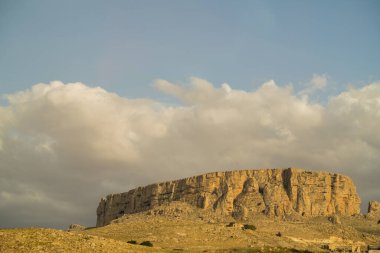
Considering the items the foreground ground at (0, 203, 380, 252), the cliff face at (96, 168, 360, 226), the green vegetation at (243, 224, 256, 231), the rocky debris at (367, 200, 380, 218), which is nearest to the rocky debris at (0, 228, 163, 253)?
the foreground ground at (0, 203, 380, 252)

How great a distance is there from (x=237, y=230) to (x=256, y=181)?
1336 inches

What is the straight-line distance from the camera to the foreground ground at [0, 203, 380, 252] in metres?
52.8

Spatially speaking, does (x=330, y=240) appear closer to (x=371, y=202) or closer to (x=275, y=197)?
(x=275, y=197)

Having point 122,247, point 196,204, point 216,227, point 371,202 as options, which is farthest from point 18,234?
point 371,202

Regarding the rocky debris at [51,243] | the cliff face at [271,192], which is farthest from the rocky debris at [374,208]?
the rocky debris at [51,243]

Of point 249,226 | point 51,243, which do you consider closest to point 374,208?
point 249,226

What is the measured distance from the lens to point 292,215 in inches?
4281

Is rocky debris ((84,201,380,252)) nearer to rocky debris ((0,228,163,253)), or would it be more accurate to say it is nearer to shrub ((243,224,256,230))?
shrub ((243,224,256,230))

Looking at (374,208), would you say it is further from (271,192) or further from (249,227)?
(249,227)

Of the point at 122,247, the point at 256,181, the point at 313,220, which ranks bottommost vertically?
the point at 122,247

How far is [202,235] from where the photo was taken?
Answer: 7956 cm

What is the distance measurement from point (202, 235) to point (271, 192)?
37.1m

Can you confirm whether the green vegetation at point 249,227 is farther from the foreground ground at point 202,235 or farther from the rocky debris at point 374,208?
the rocky debris at point 374,208

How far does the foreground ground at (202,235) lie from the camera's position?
52750mm
